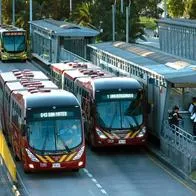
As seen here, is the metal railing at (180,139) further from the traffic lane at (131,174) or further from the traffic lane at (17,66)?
the traffic lane at (17,66)

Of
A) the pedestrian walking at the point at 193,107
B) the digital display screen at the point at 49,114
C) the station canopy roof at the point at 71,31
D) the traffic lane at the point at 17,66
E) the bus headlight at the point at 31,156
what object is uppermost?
the station canopy roof at the point at 71,31

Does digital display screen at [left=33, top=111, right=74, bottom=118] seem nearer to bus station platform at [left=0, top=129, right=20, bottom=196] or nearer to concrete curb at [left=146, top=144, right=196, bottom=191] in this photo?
bus station platform at [left=0, top=129, right=20, bottom=196]

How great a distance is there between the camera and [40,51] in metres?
62.4

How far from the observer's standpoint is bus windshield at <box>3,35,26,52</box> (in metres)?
61.3

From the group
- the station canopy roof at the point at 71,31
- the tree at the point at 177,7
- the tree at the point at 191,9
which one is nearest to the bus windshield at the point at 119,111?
the station canopy roof at the point at 71,31

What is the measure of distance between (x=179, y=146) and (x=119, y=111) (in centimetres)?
303

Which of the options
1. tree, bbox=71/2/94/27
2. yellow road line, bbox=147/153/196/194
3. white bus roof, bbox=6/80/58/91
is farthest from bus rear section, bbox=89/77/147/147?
tree, bbox=71/2/94/27

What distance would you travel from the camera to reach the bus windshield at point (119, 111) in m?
26.6

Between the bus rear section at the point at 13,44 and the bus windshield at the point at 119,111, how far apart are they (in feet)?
115

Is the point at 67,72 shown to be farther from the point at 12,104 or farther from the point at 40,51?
the point at 40,51

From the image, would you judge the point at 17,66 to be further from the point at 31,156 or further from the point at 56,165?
the point at 56,165

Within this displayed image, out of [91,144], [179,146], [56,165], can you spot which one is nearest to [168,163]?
[179,146]

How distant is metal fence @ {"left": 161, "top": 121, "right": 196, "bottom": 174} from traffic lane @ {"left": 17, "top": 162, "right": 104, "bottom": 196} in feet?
10.2

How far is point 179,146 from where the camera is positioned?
80.9ft
